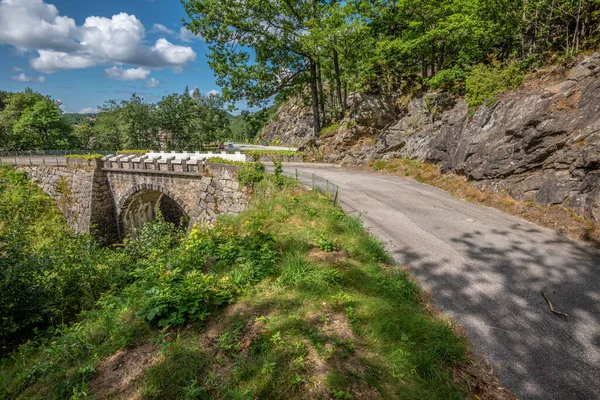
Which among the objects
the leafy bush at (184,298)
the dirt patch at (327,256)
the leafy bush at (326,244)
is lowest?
the leafy bush at (184,298)

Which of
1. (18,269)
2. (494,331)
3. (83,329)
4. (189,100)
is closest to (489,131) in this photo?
(494,331)

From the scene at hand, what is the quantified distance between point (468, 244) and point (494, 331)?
2768 millimetres

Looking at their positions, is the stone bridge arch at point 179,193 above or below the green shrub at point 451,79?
below

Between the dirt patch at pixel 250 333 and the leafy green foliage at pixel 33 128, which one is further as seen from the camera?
the leafy green foliage at pixel 33 128

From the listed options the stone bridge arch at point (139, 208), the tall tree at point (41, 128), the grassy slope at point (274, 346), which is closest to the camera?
the grassy slope at point (274, 346)

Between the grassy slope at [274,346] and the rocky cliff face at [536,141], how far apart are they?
5.56 metres

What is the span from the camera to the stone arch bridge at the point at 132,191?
40.7 feet

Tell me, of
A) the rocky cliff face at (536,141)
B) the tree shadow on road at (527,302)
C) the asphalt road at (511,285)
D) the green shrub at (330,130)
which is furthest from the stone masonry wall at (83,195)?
the rocky cliff face at (536,141)

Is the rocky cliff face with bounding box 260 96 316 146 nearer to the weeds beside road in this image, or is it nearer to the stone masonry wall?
the stone masonry wall

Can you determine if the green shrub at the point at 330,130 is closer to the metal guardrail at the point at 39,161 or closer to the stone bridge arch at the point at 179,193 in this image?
the stone bridge arch at the point at 179,193

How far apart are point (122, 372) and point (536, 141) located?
10.8 m

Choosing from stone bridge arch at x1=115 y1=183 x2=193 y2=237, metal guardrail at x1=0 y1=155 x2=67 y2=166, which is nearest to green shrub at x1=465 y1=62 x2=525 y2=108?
stone bridge arch at x1=115 y1=183 x2=193 y2=237

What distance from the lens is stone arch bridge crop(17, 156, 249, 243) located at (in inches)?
488

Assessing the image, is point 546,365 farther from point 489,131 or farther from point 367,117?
point 367,117
